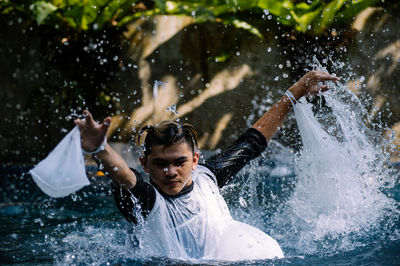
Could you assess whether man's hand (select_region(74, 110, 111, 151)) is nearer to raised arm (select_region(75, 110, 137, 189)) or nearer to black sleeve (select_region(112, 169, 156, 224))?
raised arm (select_region(75, 110, 137, 189))

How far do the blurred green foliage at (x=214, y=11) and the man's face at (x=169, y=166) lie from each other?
14.4ft

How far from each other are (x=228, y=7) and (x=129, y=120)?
223 centimetres

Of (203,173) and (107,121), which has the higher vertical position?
(107,121)

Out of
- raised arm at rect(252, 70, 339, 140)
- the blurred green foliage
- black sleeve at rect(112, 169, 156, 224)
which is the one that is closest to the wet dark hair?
black sleeve at rect(112, 169, 156, 224)

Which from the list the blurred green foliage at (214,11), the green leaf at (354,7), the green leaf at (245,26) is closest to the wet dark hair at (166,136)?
the blurred green foliage at (214,11)

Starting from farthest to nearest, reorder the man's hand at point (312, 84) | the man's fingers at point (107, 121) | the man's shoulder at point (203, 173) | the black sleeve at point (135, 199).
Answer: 1. the man's hand at point (312, 84)
2. the man's shoulder at point (203, 173)
3. the black sleeve at point (135, 199)
4. the man's fingers at point (107, 121)

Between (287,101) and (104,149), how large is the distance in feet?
4.91

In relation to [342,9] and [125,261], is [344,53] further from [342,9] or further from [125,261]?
[125,261]

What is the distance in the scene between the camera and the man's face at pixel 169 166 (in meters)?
2.66

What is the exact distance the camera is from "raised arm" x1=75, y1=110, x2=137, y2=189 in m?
2.27

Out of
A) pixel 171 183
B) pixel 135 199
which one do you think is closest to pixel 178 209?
pixel 171 183

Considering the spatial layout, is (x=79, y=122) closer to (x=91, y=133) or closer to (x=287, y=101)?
(x=91, y=133)

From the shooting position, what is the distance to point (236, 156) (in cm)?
321

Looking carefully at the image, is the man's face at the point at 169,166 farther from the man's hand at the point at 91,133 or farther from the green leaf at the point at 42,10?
the green leaf at the point at 42,10
